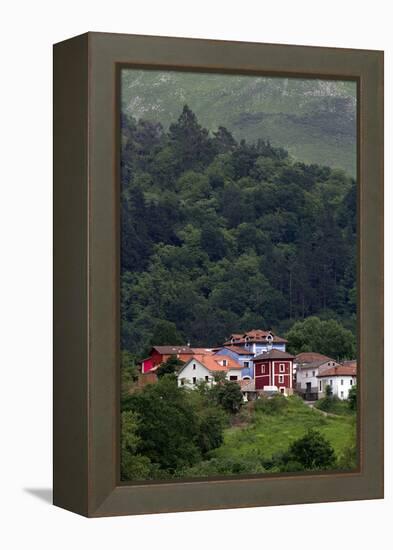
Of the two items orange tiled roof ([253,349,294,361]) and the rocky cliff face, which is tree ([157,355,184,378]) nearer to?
orange tiled roof ([253,349,294,361])

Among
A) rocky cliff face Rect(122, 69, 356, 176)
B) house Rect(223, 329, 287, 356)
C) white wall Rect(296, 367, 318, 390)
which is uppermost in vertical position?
rocky cliff face Rect(122, 69, 356, 176)

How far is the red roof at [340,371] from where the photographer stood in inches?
516

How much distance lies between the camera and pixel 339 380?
13133 millimetres

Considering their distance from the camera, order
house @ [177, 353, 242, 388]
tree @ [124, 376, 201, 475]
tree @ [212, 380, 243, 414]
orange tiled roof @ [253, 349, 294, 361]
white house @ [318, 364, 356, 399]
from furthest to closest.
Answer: white house @ [318, 364, 356, 399], orange tiled roof @ [253, 349, 294, 361], tree @ [212, 380, 243, 414], house @ [177, 353, 242, 388], tree @ [124, 376, 201, 475]

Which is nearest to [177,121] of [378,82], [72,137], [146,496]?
[72,137]

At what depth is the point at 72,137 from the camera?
488 inches

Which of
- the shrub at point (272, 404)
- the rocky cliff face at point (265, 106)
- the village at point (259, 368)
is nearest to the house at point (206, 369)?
the village at point (259, 368)

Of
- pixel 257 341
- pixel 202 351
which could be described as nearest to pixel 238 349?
pixel 257 341

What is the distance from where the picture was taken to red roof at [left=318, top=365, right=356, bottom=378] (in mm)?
13094

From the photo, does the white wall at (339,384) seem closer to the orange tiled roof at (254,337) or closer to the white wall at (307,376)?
the white wall at (307,376)

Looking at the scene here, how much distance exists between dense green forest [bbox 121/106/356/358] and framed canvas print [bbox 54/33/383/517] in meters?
0.01

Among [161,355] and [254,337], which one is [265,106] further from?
[161,355]

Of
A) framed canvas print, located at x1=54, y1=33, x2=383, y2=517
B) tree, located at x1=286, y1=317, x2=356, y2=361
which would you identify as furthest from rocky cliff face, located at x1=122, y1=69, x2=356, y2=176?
tree, located at x1=286, y1=317, x2=356, y2=361

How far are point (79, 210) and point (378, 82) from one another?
97.3 inches
